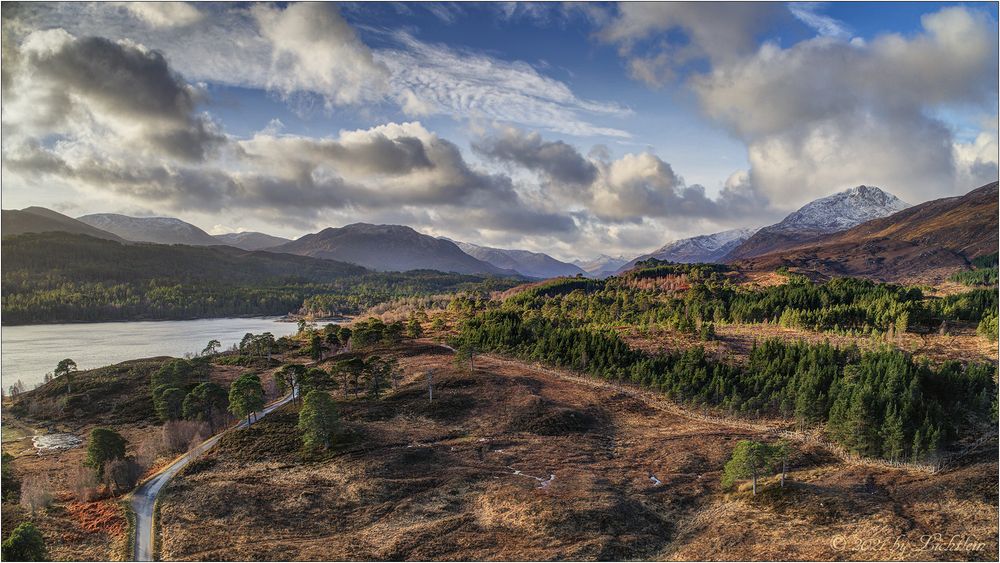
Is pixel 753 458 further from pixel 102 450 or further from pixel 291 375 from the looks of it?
pixel 291 375

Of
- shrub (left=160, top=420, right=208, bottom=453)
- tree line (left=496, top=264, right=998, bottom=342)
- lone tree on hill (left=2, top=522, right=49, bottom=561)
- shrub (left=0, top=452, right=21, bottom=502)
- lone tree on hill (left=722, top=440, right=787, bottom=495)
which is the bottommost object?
shrub (left=0, top=452, right=21, bottom=502)

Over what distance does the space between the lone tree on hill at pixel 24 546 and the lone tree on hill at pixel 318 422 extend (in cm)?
2521

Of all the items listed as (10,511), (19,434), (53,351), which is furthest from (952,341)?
(53,351)

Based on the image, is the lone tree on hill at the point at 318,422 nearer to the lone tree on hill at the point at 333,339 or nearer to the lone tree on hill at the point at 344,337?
the lone tree on hill at the point at 333,339

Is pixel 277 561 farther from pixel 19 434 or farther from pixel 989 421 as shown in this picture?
pixel 989 421

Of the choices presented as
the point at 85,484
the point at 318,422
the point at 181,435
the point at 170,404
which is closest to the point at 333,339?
the point at 170,404

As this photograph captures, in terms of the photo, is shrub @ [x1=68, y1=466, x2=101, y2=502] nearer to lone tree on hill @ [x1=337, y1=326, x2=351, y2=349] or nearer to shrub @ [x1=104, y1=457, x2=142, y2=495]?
shrub @ [x1=104, y1=457, x2=142, y2=495]

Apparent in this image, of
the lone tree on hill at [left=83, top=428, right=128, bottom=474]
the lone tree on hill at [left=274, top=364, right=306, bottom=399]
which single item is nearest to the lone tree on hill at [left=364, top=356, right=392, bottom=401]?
the lone tree on hill at [left=274, top=364, right=306, bottom=399]

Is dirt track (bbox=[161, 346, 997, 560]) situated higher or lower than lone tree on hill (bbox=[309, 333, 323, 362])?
lower

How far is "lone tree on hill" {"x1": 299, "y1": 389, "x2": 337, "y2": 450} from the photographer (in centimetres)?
5869

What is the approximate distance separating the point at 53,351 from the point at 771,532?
237008 millimetres

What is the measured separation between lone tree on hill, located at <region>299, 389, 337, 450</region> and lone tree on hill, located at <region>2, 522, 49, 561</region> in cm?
2521

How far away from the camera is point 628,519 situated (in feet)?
137

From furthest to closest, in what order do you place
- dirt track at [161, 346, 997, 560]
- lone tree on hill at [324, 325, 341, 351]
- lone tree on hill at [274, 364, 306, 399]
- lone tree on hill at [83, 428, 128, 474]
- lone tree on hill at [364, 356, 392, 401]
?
1. lone tree on hill at [324, 325, 341, 351]
2. lone tree on hill at [274, 364, 306, 399]
3. lone tree on hill at [364, 356, 392, 401]
4. lone tree on hill at [83, 428, 128, 474]
5. dirt track at [161, 346, 997, 560]
